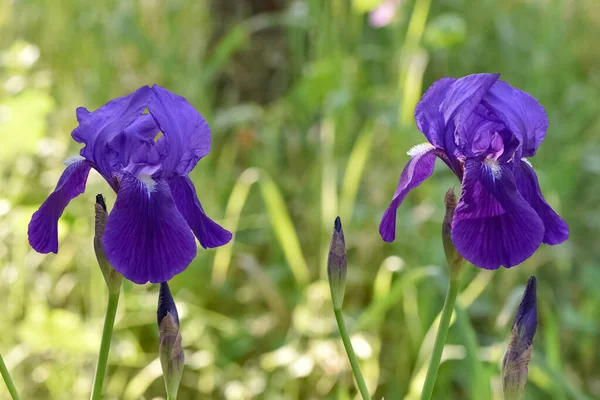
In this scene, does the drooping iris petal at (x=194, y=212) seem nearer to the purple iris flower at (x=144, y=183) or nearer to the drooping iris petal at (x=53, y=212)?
the purple iris flower at (x=144, y=183)

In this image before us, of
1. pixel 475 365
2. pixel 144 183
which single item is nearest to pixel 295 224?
pixel 475 365

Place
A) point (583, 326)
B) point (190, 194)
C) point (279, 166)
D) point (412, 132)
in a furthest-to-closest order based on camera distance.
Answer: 1. point (279, 166)
2. point (412, 132)
3. point (583, 326)
4. point (190, 194)

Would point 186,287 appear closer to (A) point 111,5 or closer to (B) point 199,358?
(B) point 199,358

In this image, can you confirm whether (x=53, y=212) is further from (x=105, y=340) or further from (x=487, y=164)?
(x=487, y=164)

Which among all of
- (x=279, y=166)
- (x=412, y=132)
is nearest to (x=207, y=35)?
(x=279, y=166)

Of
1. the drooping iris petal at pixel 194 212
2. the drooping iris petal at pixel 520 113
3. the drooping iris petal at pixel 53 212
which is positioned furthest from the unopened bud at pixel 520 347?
the drooping iris petal at pixel 53 212

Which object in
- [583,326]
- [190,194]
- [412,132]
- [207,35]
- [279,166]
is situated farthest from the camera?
[207,35]

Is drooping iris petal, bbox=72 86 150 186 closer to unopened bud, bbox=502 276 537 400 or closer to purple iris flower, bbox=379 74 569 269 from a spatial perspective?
purple iris flower, bbox=379 74 569 269
